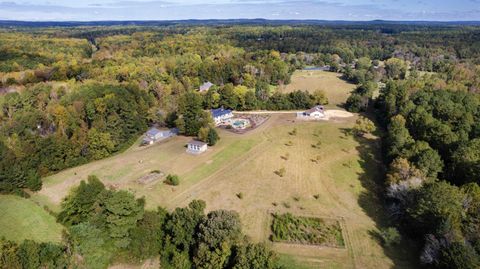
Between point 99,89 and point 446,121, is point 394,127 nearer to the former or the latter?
point 446,121

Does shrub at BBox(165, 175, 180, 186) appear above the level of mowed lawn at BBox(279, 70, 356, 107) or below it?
below

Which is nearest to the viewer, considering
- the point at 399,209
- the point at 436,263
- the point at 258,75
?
the point at 436,263

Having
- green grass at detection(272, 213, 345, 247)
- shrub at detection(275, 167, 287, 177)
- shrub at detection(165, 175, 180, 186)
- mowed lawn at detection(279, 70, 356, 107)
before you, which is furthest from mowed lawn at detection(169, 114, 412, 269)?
mowed lawn at detection(279, 70, 356, 107)

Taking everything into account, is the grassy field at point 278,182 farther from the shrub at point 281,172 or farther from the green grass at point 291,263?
the shrub at point 281,172

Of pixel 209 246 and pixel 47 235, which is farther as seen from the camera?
pixel 47 235

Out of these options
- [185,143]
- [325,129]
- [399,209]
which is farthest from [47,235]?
[325,129]

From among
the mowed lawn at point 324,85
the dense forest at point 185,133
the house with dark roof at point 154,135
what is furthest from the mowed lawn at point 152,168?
the mowed lawn at point 324,85

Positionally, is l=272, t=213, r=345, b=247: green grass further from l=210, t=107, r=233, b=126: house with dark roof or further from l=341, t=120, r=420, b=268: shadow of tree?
l=210, t=107, r=233, b=126: house with dark roof

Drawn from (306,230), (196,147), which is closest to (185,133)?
(196,147)
